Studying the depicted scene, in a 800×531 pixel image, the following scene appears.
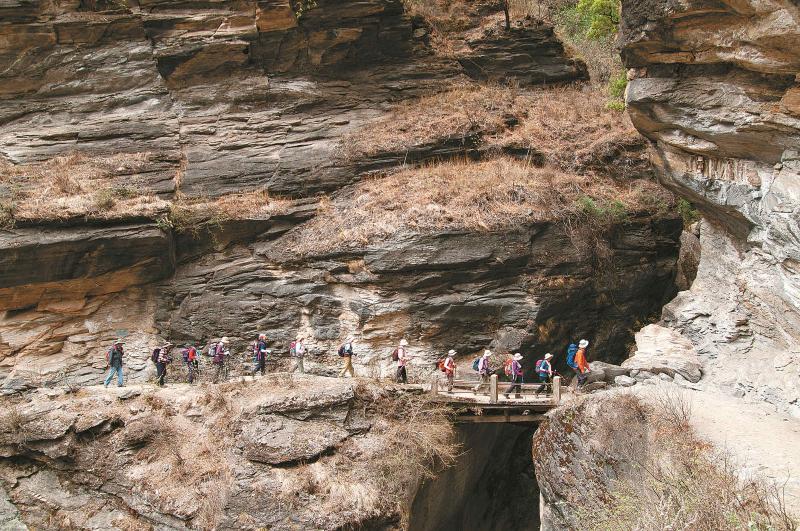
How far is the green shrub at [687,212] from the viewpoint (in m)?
18.9

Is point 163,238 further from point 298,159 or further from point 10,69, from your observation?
point 10,69

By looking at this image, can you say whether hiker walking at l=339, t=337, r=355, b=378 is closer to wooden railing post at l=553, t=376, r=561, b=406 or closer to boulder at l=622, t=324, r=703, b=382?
wooden railing post at l=553, t=376, r=561, b=406

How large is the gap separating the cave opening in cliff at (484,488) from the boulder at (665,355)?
3.53 meters

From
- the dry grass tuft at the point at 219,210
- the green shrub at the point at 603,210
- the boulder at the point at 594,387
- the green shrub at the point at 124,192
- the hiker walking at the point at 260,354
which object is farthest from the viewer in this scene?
the green shrub at the point at 124,192

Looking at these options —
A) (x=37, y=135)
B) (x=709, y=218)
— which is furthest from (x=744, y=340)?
(x=37, y=135)

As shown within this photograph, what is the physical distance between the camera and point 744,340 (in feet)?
46.4

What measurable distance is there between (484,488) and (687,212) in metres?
9.77

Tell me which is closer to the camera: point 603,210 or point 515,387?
point 515,387

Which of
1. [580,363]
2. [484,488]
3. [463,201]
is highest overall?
[463,201]

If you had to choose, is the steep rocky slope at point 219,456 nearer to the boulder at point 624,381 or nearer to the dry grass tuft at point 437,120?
the boulder at point 624,381

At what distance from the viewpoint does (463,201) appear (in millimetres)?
17891

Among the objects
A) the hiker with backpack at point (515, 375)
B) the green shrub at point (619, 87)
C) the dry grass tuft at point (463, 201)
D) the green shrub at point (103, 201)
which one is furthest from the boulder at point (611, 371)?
the green shrub at point (103, 201)

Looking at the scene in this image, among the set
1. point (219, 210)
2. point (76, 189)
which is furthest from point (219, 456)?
point (76, 189)

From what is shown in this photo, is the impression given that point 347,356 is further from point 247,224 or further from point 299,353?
point 247,224
